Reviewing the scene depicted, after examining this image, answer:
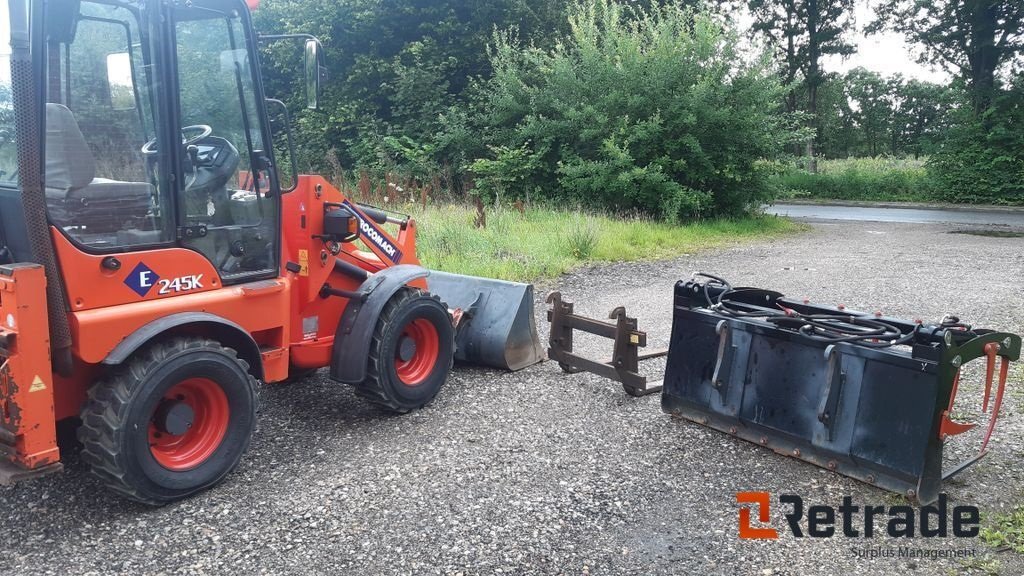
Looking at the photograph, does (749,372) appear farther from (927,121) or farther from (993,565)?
(927,121)

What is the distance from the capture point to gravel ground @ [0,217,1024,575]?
11.2ft

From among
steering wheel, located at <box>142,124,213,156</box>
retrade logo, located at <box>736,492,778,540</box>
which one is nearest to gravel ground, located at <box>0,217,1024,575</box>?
retrade logo, located at <box>736,492,778,540</box>

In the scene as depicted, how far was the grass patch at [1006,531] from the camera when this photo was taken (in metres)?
3.49

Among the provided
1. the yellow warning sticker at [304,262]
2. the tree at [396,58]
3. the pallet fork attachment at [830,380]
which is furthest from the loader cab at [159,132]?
the tree at [396,58]

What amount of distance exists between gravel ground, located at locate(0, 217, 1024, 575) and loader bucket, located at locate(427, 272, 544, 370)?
168 mm

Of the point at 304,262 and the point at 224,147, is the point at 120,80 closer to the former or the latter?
the point at 224,147

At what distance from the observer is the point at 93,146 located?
12.0ft

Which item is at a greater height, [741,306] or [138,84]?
[138,84]

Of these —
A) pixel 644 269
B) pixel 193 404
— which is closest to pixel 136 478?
pixel 193 404

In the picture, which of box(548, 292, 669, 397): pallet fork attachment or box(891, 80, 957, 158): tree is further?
box(891, 80, 957, 158): tree

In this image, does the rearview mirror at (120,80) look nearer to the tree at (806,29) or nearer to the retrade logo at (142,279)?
the retrade logo at (142,279)

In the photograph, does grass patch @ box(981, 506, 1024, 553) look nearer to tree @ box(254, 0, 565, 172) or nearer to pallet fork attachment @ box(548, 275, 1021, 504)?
pallet fork attachment @ box(548, 275, 1021, 504)

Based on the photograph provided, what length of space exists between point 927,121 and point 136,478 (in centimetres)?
5130

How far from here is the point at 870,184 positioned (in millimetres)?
25578
